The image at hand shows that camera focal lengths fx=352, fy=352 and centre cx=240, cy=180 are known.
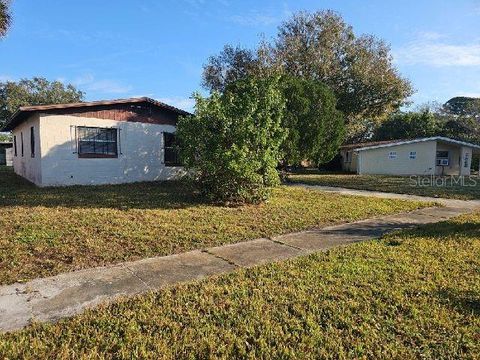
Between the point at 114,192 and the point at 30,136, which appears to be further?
the point at 30,136

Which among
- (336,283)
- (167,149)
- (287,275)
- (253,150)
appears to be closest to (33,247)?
(287,275)

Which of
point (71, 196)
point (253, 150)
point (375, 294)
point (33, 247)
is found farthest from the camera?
point (71, 196)

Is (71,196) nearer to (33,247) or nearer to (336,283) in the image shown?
(33,247)

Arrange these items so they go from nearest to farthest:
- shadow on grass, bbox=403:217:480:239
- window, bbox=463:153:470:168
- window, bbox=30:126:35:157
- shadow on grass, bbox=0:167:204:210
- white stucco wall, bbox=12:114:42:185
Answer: shadow on grass, bbox=403:217:480:239 < shadow on grass, bbox=0:167:204:210 < white stucco wall, bbox=12:114:42:185 < window, bbox=30:126:35:157 < window, bbox=463:153:470:168

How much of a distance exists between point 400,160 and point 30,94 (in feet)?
148

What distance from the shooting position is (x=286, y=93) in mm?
16188

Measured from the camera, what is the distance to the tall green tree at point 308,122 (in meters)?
15.8

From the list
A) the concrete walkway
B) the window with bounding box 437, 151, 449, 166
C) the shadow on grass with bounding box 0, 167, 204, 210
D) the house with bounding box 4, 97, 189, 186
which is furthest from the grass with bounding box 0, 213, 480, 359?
the window with bounding box 437, 151, 449, 166

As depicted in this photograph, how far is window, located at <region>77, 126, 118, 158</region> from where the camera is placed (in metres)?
14.3

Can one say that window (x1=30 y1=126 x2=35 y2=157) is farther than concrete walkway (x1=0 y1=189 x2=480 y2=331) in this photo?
Yes

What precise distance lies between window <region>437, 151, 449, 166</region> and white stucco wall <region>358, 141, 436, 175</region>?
5.52ft

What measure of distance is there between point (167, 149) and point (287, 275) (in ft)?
43.2

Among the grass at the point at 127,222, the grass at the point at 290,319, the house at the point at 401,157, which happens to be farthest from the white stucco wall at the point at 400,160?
the grass at the point at 290,319

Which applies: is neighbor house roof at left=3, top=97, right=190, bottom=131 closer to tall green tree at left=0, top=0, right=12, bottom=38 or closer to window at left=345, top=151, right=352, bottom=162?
tall green tree at left=0, top=0, right=12, bottom=38
